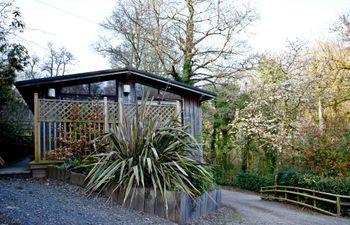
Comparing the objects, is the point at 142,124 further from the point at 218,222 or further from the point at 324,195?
the point at 324,195

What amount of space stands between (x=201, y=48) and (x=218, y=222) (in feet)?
42.3

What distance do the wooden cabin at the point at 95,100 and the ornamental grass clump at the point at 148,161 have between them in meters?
0.48

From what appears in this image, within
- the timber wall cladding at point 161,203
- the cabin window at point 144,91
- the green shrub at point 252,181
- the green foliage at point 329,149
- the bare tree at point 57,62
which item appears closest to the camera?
the timber wall cladding at point 161,203

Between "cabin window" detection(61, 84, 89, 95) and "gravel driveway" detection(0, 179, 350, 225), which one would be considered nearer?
"gravel driveway" detection(0, 179, 350, 225)

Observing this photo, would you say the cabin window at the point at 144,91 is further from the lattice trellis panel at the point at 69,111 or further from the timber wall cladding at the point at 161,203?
the timber wall cladding at the point at 161,203

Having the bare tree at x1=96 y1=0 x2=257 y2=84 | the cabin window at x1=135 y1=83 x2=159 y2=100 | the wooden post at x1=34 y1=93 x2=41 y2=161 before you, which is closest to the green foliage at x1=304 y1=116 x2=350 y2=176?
the cabin window at x1=135 y1=83 x2=159 y2=100

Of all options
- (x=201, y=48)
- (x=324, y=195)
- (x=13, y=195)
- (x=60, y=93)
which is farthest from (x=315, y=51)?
(x=13, y=195)

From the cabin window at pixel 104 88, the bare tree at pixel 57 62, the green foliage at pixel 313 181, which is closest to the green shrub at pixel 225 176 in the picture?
the green foliage at pixel 313 181

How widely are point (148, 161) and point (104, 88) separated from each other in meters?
5.30

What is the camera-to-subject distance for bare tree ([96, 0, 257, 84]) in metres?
17.1

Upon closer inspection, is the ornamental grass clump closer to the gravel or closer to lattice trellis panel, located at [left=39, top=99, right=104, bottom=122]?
the gravel

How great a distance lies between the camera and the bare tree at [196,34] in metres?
17.1

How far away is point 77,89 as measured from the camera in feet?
31.3

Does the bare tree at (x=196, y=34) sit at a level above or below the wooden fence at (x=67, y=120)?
above
